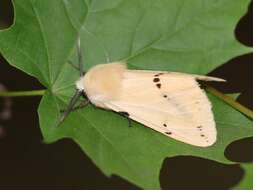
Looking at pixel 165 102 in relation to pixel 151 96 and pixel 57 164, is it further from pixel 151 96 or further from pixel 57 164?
pixel 57 164

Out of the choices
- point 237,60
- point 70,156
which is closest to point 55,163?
point 70,156

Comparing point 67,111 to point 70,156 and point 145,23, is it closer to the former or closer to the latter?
point 145,23

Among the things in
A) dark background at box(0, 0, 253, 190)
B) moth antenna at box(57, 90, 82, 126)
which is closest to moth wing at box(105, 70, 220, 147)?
moth antenna at box(57, 90, 82, 126)

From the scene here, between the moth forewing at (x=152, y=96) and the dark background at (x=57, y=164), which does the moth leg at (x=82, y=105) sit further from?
the dark background at (x=57, y=164)

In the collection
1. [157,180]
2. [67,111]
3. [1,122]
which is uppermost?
[67,111]

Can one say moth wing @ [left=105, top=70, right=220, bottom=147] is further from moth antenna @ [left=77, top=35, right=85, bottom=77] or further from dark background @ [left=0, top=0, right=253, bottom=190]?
dark background @ [left=0, top=0, right=253, bottom=190]

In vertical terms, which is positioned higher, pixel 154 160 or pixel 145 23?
pixel 145 23

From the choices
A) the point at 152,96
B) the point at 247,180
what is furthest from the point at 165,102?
the point at 247,180
